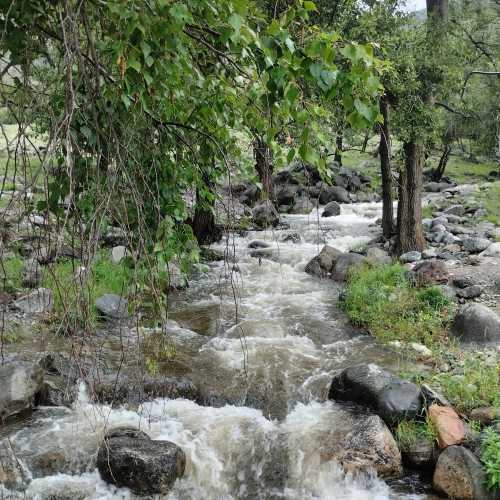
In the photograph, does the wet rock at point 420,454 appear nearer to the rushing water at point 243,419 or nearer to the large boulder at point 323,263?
the rushing water at point 243,419

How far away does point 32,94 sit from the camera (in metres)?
2.47

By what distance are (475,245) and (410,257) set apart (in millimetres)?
1887

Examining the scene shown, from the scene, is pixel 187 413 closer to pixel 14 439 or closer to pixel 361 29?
pixel 14 439

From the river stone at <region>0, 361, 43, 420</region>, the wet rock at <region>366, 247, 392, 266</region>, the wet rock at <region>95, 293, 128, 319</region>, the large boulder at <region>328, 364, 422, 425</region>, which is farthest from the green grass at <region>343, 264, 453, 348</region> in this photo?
the river stone at <region>0, 361, 43, 420</region>

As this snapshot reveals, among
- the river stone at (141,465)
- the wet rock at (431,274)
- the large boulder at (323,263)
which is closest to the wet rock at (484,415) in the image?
the river stone at (141,465)

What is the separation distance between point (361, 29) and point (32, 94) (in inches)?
363

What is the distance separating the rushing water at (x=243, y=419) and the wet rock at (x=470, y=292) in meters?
2.15

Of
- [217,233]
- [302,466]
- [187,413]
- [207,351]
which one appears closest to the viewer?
[302,466]

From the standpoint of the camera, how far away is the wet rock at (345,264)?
39.2ft

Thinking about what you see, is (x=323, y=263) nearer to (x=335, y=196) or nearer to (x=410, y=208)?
(x=410, y=208)

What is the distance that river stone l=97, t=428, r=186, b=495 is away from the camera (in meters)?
5.10

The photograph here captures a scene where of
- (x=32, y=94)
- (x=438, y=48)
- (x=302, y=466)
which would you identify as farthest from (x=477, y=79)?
(x=32, y=94)

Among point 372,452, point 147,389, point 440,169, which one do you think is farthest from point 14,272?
point 440,169

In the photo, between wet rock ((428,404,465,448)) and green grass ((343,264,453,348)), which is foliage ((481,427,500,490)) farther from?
green grass ((343,264,453,348))
